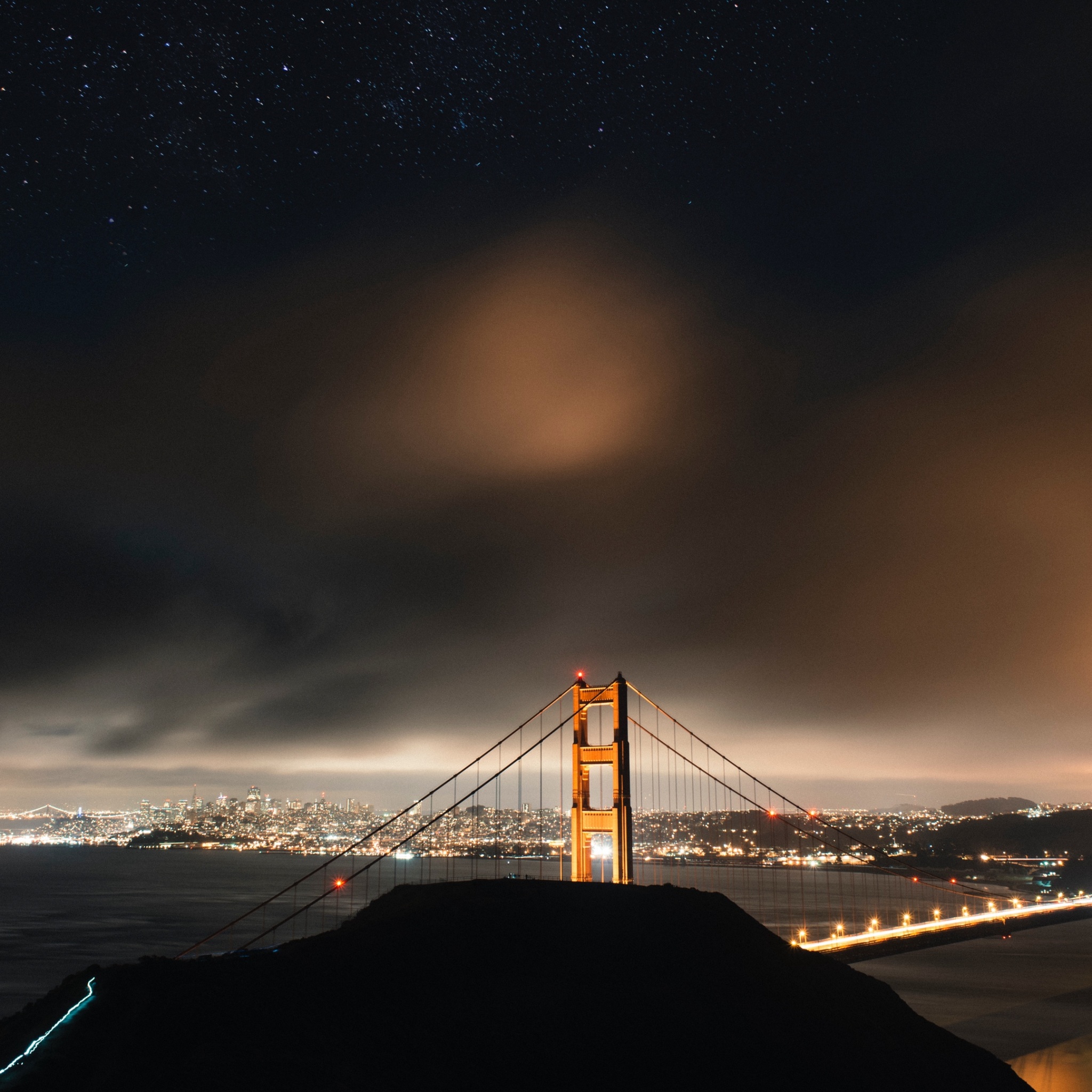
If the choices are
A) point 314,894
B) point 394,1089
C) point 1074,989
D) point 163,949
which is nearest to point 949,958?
point 1074,989

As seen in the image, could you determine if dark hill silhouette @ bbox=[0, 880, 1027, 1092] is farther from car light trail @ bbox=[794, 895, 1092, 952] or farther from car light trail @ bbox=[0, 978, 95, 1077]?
car light trail @ bbox=[794, 895, 1092, 952]

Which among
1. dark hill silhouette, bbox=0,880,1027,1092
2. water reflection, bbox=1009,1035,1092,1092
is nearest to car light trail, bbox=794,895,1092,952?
water reflection, bbox=1009,1035,1092,1092

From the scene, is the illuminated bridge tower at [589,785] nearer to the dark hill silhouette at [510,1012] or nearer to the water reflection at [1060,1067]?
the dark hill silhouette at [510,1012]

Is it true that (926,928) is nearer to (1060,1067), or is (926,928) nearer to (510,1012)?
(1060,1067)

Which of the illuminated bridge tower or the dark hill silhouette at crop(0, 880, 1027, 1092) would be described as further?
the illuminated bridge tower

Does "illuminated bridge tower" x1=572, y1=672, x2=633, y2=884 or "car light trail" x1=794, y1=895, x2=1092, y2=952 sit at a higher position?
"illuminated bridge tower" x1=572, y1=672, x2=633, y2=884

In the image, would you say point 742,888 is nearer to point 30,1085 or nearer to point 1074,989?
point 1074,989

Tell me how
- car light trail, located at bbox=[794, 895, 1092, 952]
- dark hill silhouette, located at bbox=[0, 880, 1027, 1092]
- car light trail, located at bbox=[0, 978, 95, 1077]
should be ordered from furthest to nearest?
car light trail, located at bbox=[794, 895, 1092, 952] < car light trail, located at bbox=[0, 978, 95, 1077] < dark hill silhouette, located at bbox=[0, 880, 1027, 1092]
